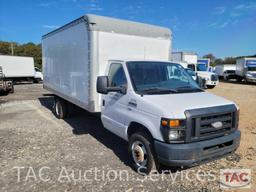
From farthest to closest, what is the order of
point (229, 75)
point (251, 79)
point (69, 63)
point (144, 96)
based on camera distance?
point (229, 75) < point (251, 79) < point (69, 63) < point (144, 96)

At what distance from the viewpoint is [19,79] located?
25797mm

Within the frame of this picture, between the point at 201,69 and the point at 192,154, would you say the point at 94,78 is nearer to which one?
the point at 192,154

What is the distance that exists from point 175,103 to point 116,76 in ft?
5.48

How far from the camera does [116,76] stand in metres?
4.91

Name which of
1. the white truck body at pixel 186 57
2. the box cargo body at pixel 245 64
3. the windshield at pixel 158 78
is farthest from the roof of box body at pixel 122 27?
the box cargo body at pixel 245 64

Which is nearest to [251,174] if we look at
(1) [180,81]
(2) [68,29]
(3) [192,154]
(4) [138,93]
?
(3) [192,154]

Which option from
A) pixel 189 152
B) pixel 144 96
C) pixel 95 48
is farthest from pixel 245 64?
pixel 189 152

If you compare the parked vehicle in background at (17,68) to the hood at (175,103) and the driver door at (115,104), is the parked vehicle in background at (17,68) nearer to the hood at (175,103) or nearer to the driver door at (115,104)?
the driver door at (115,104)

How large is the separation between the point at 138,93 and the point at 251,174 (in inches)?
105

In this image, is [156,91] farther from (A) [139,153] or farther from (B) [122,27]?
(B) [122,27]

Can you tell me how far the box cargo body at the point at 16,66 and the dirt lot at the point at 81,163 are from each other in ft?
61.9

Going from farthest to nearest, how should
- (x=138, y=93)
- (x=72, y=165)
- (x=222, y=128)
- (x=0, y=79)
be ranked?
(x=0, y=79) → (x=72, y=165) → (x=138, y=93) → (x=222, y=128)

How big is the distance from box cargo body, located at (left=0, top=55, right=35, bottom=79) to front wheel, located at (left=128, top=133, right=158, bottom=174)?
77.4 feet

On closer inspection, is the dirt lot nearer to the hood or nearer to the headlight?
the headlight
